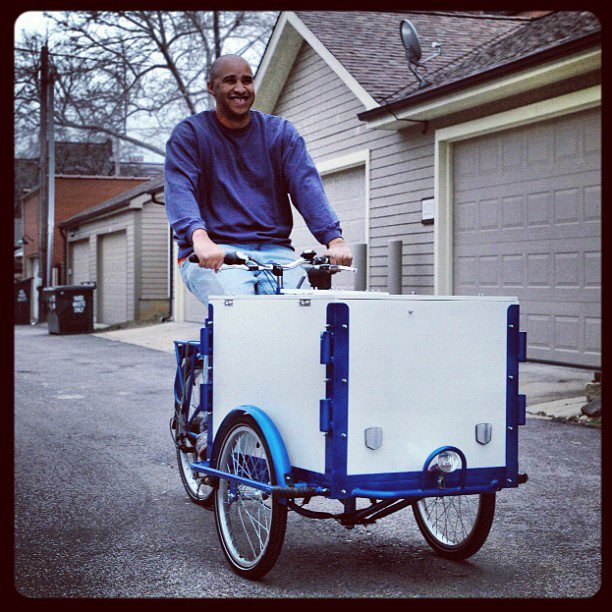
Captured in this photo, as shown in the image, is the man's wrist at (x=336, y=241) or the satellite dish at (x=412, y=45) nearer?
the man's wrist at (x=336, y=241)

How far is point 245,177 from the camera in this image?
13.6 feet

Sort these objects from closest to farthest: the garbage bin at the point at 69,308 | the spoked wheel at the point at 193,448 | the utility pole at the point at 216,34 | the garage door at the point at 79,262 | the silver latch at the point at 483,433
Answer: the silver latch at the point at 483,433 → the spoked wheel at the point at 193,448 → the garbage bin at the point at 69,308 → the utility pole at the point at 216,34 → the garage door at the point at 79,262

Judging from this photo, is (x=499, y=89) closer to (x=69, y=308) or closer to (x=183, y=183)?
(x=183, y=183)

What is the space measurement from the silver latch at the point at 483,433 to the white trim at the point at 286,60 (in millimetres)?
9980

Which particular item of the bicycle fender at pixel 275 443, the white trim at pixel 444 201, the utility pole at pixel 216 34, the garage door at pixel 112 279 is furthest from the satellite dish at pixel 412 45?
the utility pole at pixel 216 34

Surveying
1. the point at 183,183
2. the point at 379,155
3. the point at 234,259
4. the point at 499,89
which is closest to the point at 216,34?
the point at 379,155

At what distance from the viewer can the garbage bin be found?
21406 mm

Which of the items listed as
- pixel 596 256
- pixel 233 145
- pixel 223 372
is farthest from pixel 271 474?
pixel 596 256

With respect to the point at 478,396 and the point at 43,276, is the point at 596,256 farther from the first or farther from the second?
the point at 43,276

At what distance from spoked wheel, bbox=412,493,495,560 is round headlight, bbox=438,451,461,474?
0.27 m

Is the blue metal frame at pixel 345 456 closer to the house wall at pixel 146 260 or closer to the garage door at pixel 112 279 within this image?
the house wall at pixel 146 260

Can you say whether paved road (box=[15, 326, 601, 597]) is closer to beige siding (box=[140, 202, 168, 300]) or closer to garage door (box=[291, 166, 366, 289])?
garage door (box=[291, 166, 366, 289])

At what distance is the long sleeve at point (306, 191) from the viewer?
415 cm

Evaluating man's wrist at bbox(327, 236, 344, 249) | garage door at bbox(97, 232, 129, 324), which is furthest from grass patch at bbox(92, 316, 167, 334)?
man's wrist at bbox(327, 236, 344, 249)
